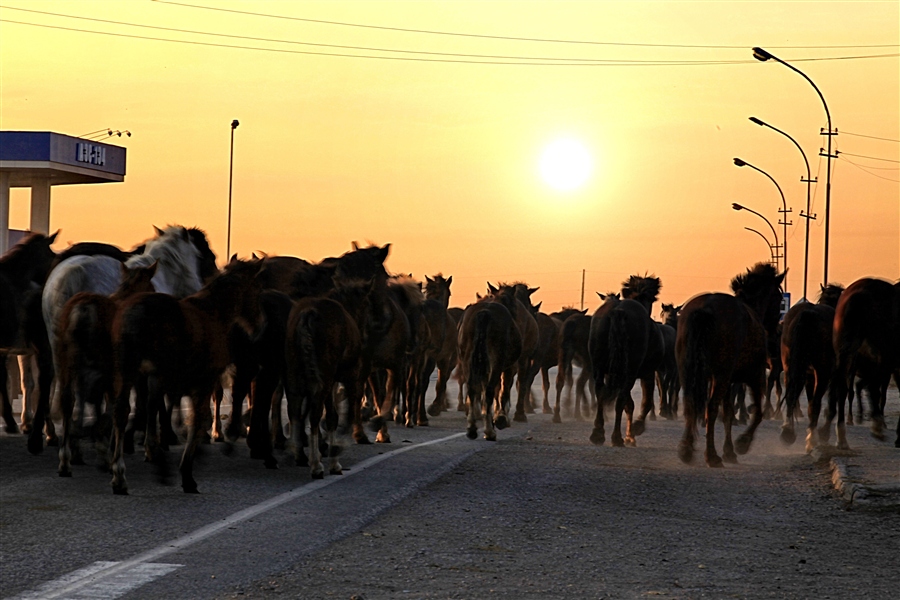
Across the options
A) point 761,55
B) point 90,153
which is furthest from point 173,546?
point 90,153

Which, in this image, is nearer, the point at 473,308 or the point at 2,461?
the point at 2,461

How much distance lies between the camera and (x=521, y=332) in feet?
76.5

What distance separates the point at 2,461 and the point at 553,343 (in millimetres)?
18220

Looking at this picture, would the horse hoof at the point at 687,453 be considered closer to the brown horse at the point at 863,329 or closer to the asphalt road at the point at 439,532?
the asphalt road at the point at 439,532

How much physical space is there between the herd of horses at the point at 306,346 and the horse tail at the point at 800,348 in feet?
0.09

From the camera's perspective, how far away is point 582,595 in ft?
26.1

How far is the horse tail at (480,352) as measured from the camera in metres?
19.3

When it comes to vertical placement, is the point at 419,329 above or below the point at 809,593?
above

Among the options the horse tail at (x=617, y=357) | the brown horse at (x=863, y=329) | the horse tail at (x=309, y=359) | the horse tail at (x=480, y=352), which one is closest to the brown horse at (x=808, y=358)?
the brown horse at (x=863, y=329)

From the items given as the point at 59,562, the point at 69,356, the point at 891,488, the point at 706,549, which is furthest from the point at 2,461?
the point at 891,488

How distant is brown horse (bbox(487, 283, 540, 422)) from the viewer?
22.0 m

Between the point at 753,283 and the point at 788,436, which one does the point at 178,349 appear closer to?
the point at 753,283

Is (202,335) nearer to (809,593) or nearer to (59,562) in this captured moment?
(59,562)

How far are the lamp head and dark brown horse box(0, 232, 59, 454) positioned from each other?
2347cm
